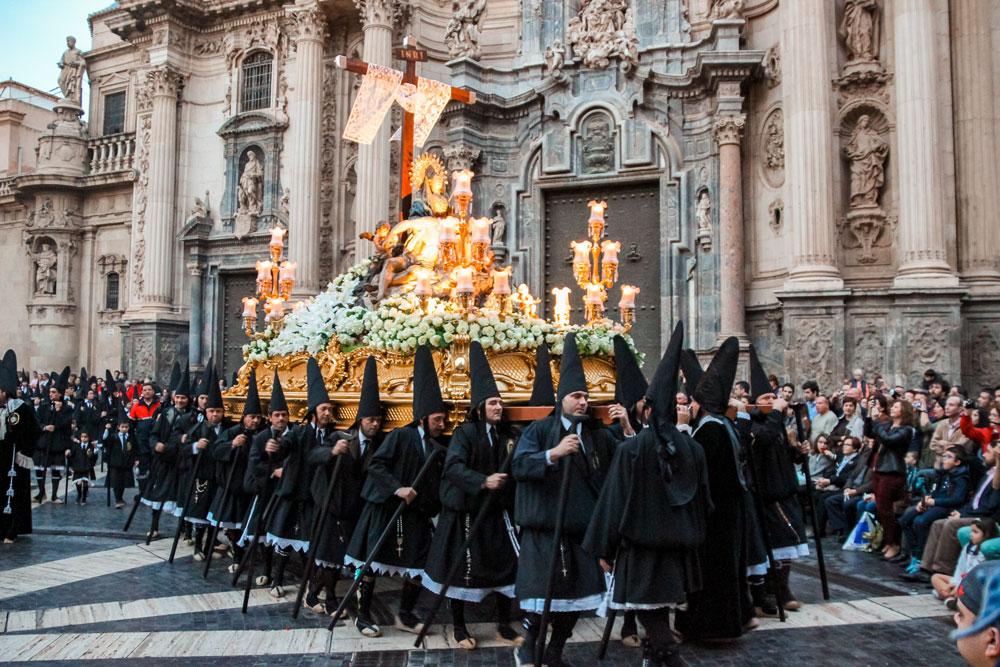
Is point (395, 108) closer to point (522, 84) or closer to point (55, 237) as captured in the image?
point (522, 84)

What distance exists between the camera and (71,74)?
1160 inches

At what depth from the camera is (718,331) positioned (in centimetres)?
1775

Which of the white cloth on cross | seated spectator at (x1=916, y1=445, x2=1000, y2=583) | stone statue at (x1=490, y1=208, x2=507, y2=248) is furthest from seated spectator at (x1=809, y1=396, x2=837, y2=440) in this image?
stone statue at (x1=490, y1=208, x2=507, y2=248)

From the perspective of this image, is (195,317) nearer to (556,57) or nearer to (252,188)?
(252,188)

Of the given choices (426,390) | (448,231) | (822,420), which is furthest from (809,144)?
(426,390)

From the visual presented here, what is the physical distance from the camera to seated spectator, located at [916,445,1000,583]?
8250 mm

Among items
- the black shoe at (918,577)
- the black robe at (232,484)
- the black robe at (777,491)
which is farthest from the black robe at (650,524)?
the black robe at (232,484)

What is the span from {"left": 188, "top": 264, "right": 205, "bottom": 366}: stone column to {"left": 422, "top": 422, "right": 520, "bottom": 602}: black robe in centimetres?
1970

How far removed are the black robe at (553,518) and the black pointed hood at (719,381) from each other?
104 centimetres

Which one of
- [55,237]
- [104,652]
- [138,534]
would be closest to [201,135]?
[55,237]

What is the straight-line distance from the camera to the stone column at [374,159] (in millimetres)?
20234

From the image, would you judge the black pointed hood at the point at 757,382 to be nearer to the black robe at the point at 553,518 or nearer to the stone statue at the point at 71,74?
the black robe at the point at 553,518

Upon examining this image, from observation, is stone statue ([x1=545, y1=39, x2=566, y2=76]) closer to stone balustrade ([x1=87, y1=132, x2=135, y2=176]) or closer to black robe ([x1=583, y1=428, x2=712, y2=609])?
black robe ([x1=583, y1=428, x2=712, y2=609])

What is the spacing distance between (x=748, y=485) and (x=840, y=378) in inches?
348
